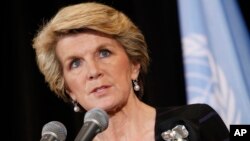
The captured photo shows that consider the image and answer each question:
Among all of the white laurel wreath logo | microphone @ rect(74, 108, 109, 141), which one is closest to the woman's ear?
the white laurel wreath logo

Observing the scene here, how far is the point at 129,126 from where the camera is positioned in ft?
6.73

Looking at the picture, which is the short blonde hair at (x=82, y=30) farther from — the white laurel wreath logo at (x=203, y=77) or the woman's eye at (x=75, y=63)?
the white laurel wreath logo at (x=203, y=77)

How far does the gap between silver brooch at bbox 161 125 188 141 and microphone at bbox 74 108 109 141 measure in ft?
0.81

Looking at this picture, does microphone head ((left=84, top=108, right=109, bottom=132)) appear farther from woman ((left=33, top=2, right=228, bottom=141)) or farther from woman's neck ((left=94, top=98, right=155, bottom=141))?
woman's neck ((left=94, top=98, right=155, bottom=141))

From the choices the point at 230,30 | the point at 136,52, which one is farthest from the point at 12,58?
the point at 230,30

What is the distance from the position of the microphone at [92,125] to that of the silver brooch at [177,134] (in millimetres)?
248

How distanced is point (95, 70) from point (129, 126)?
31cm

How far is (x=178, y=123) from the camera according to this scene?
66.2 inches

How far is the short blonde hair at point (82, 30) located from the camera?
1974 millimetres

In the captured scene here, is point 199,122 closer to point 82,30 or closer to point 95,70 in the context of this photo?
point 95,70

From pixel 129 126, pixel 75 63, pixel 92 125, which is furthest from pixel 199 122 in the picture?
pixel 92 125

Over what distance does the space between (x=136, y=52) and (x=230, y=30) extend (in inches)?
29.4

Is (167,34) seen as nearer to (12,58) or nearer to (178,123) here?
(12,58)

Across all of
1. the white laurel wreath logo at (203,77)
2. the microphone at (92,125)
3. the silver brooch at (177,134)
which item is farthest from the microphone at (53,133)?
the white laurel wreath logo at (203,77)
